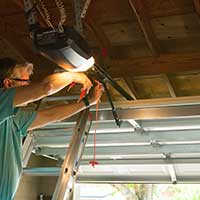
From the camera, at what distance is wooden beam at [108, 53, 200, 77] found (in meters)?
2.76

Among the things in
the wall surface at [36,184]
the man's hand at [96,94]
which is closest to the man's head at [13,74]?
the man's hand at [96,94]

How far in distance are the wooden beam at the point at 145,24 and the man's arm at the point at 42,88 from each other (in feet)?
2.73

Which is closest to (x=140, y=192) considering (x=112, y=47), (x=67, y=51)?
(x=112, y=47)

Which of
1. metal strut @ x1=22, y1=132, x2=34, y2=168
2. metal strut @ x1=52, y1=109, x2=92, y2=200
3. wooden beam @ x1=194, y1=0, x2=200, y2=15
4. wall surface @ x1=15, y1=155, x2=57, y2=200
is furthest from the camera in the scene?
wall surface @ x1=15, y1=155, x2=57, y2=200

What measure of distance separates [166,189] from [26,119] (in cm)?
707

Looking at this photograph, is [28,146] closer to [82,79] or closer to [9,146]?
[9,146]

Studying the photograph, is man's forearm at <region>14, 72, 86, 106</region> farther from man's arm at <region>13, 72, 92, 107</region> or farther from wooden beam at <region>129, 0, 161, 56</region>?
wooden beam at <region>129, 0, 161, 56</region>

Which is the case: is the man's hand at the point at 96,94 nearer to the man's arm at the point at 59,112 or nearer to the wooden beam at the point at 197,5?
the man's arm at the point at 59,112

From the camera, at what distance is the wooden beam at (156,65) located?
9.05 ft

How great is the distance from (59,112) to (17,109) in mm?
315

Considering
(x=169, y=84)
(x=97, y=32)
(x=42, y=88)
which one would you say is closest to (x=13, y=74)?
(x=42, y=88)

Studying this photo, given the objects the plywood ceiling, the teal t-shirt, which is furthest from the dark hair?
the plywood ceiling

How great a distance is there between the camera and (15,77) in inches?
81.0

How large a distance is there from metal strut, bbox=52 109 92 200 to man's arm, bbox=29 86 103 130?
12cm
